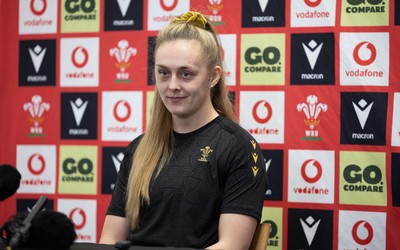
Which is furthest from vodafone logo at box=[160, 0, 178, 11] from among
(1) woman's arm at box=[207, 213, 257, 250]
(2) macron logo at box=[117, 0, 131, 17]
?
(1) woman's arm at box=[207, 213, 257, 250]

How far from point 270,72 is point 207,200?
93 cm

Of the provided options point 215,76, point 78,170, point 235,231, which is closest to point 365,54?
point 215,76

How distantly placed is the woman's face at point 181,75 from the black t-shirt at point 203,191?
135 mm

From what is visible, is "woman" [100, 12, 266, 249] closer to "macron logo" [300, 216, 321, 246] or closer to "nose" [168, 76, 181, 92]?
"nose" [168, 76, 181, 92]

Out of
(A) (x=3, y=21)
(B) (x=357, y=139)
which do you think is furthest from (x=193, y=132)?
(A) (x=3, y=21)

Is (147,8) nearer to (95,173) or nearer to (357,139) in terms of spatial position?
(95,173)

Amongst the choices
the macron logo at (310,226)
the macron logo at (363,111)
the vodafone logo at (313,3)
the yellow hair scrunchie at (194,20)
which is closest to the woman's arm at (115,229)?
the yellow hair scrunchie at (194,20)

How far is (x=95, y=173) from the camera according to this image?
8.42ft

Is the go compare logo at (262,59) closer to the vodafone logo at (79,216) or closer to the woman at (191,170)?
the woman at (191,170)

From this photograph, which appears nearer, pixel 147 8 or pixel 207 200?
pixel 207 200

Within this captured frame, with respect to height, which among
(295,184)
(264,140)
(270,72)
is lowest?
(295,184)

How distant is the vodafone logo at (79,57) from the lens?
2570 millimetres

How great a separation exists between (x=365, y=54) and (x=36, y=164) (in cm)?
156

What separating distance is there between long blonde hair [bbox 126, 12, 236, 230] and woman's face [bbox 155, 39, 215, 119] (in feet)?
0.12
